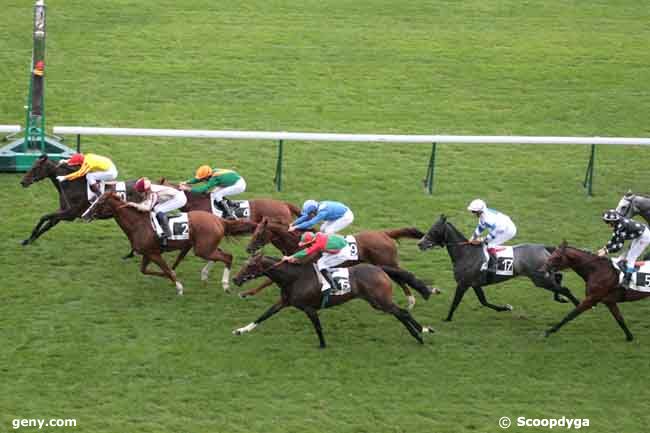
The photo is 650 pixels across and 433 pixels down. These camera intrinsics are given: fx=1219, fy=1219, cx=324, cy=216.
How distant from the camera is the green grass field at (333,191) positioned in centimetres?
1114

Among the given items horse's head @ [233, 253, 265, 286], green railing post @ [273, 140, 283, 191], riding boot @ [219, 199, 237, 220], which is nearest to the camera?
horse's head @ [233, 253, 265, 286]

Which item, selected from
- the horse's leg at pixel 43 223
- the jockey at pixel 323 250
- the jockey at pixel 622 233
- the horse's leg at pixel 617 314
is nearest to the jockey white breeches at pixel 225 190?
the jockey at pixel 323 250

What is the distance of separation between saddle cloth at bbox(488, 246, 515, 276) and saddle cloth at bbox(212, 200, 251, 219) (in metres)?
2.74

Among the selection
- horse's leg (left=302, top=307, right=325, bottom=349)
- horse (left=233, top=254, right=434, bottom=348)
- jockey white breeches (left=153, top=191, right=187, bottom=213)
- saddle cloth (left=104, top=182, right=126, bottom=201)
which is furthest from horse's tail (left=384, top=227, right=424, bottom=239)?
saddle cloth (left=104, top=182, right=126, bottom=201)

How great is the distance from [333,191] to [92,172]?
131 inches

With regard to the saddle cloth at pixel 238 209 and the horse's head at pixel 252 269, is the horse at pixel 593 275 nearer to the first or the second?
the horse's head at pixel 252 269

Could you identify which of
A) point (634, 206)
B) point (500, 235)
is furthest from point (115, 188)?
point (634, 206)

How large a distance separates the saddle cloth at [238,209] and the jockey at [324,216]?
0.81 m

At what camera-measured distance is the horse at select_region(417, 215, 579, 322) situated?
12.5 m

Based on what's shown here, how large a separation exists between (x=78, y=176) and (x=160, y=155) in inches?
111

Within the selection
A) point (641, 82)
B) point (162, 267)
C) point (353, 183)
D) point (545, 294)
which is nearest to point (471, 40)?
point (641, 82)

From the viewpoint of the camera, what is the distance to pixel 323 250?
12.0 meters

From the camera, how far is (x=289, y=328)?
12391 mm

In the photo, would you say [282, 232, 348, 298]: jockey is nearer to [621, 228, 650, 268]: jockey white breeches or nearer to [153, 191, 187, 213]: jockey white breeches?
[153, 191, 187, 213]: jockey white breeches
